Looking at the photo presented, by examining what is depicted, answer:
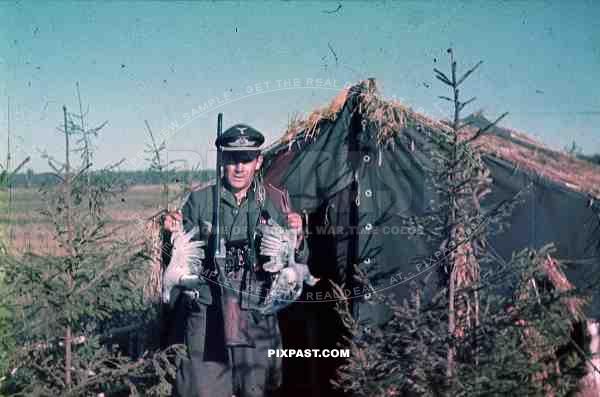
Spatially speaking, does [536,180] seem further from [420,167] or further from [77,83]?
[77,83]

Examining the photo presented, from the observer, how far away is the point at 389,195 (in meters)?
5.00

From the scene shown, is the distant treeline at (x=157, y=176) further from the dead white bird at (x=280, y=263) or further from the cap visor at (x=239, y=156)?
the dead white bird at (x=280, y=263)

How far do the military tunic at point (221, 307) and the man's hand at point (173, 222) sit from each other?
0.05 m

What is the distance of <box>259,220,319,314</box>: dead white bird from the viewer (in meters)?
4.96

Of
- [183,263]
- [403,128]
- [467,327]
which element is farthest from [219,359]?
[403,128]

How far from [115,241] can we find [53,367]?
3.13 ft

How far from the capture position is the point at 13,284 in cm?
391

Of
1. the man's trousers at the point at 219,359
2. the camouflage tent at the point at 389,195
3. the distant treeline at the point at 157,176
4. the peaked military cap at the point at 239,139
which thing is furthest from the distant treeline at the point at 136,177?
the man's trousers at the point at 219,359

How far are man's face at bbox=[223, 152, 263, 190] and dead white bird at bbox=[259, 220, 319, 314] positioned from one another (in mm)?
394

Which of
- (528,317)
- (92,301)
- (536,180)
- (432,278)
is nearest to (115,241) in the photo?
(92,301)

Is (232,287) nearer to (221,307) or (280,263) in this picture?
(221,307)

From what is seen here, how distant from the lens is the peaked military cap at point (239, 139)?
4.82 m

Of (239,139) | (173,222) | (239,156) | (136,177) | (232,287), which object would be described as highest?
(239,139)

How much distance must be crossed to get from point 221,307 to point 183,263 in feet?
1.57
